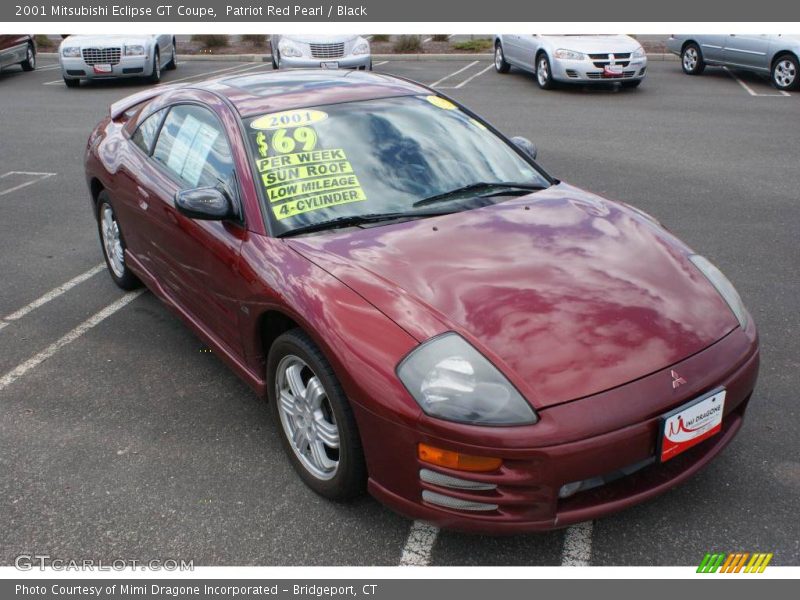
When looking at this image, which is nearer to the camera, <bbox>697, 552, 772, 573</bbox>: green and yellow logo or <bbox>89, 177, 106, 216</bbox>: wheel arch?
<bbox>697, 552, 772, 573</bbox>: green and yellow logo

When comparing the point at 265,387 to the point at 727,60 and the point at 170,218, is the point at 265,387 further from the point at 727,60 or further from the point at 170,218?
the point at 727,60

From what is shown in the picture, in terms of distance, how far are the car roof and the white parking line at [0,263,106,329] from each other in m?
1.93

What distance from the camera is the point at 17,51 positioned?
17.5 m

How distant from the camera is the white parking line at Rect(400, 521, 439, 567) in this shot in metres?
2.99

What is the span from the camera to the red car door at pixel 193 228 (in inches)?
145

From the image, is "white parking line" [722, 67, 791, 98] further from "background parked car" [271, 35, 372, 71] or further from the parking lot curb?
"background parked car" [271, 35, 372, 71]

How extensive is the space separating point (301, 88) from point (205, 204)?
1.01 meters

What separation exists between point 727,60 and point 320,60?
701 cm

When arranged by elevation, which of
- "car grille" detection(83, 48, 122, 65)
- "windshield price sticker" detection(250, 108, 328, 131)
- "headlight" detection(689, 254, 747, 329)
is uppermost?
"windshield price sticker" detection(250, 108, 328, 131)

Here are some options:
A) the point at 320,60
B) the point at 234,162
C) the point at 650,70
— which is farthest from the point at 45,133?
the point at 650,70

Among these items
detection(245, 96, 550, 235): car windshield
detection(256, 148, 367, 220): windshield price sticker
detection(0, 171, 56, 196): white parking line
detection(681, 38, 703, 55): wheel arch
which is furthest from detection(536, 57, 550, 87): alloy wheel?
detection(256, 148, 367, 220): windshield price sticker

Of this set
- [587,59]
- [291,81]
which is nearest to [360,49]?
[587,59]

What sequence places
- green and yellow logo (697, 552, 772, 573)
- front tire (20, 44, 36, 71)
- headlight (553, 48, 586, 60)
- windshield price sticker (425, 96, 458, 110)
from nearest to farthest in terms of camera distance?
green and yellow logo (697, 552, 772, 573)
windshield price sticker (425, 96, 458, 110)
headlight (553, 48, 586, 60)
front tire (20, 44, 36, 71)

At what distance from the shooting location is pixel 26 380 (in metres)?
4.46
